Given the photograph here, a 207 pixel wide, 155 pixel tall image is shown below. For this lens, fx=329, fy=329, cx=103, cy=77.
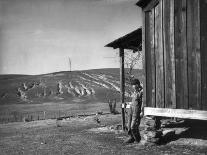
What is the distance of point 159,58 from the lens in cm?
1036

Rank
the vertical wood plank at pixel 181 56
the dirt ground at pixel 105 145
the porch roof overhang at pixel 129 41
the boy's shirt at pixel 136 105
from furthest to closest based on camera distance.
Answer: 1. the porch roof overhang at pixel 129 41
2. the boy's shirt at pixel 136 105
3. the dirt ground at pixel 105 145
4. the vertical wood plank at pixel 181 56

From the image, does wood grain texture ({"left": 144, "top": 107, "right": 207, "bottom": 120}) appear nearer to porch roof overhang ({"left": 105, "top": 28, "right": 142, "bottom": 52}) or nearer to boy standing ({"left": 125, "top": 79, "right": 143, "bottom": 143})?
boy standing ({"left": 125, "top": 79, "right": 143, "bottom": 143})

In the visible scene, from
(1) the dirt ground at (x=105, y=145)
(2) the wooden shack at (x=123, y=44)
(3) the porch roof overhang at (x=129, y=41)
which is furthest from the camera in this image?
(2) the wooden shack at (x=123, y=44)

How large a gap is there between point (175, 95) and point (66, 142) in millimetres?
4658

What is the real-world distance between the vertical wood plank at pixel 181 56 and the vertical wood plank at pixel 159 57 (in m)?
0.59

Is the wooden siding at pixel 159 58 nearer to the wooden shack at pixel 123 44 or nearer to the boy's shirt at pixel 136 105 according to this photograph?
the boy's shirt at pixel 136 105

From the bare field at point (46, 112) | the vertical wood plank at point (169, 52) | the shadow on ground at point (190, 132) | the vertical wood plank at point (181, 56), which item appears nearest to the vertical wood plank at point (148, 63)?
the vertical wood plank at point (169, 52)

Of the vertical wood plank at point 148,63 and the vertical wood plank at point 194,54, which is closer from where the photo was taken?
the vertical wood plank at point 194,54

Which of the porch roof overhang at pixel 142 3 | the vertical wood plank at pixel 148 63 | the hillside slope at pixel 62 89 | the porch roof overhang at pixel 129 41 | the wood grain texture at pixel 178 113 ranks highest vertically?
the porch roof overhang at pixel 142 3

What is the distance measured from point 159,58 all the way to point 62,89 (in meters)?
56.3

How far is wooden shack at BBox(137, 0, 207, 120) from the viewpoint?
30.2 feet

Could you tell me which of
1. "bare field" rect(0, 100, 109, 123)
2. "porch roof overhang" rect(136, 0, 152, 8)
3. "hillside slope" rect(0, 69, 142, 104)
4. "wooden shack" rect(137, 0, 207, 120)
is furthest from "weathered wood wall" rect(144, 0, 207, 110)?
"hillside slope" rect(0, 69, 142, 104)

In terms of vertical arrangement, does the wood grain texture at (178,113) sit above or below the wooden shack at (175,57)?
below

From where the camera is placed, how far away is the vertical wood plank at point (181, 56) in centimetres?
957
